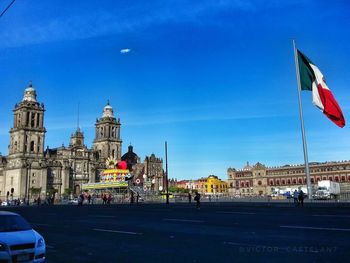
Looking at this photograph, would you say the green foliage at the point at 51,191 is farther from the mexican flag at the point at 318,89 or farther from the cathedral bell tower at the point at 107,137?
the mexican flag at the point at 318,89

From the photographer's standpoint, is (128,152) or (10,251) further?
(128,152)

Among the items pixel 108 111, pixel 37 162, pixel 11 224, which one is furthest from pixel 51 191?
pixel 11 224

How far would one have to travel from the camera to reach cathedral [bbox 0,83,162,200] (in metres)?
111

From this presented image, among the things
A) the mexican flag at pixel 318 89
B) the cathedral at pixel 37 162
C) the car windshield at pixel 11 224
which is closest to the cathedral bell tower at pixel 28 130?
the cathedral at pixel 37 162

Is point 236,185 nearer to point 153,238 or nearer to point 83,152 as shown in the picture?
point 83,152

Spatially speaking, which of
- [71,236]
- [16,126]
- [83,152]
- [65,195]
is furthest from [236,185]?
[71,236]

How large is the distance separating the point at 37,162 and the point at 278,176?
3698 inches

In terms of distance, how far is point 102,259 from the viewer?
10.5 metres

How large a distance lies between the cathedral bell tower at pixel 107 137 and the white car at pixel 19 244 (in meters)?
135

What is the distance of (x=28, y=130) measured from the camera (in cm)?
11488

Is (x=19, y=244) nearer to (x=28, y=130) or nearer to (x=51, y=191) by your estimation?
(x=51, y=191)

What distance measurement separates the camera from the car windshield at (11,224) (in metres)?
9.62

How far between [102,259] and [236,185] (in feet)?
536

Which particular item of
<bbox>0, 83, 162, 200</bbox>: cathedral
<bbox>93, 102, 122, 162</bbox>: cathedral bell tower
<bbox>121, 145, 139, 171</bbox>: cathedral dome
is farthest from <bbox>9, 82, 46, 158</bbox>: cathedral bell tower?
<bbox>121, 145, 139, 171</bbox>: cathedral dome
